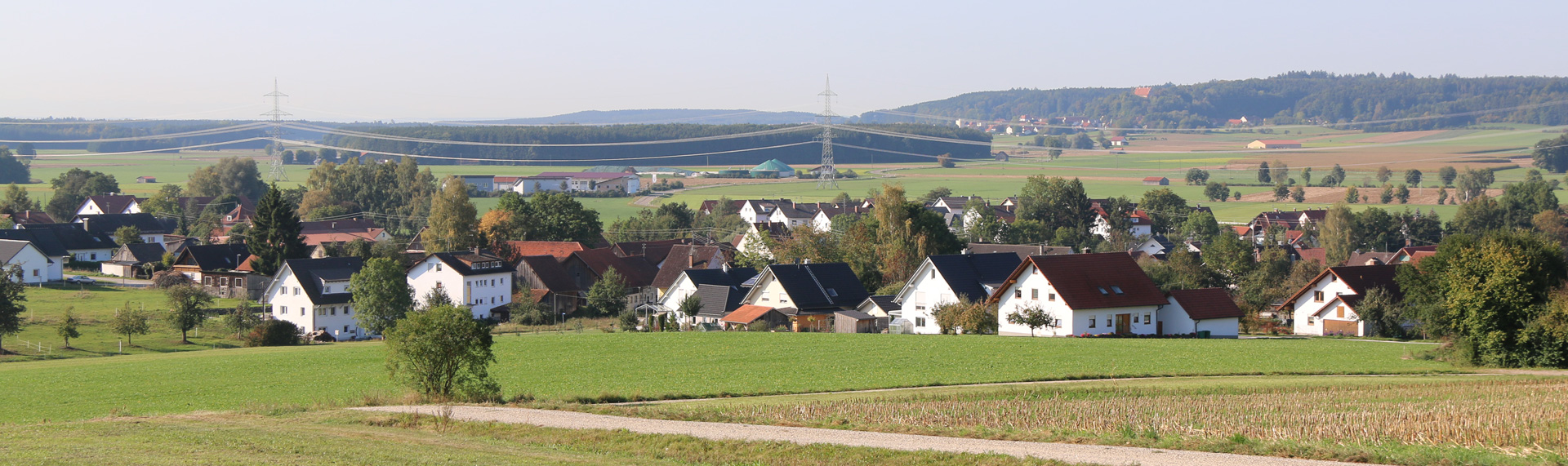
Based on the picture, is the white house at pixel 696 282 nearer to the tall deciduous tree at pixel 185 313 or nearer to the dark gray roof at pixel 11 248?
the tall deciduous tree at pixel 185 313

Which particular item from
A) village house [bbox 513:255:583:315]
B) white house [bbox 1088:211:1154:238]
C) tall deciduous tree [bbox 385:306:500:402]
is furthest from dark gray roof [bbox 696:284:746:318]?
white house [bbox 1088:211:1154:238]

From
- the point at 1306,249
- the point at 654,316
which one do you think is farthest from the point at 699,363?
the point at 1306,249

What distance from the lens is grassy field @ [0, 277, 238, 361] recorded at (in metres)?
46.8

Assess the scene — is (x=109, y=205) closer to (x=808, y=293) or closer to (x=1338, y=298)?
(x=808, y=293)

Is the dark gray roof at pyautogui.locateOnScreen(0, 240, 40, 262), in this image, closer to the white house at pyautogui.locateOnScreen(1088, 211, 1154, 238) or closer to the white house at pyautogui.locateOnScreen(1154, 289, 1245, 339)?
the white house at pyautogui.locateOnScreen(1154, 289, 1245, 339)

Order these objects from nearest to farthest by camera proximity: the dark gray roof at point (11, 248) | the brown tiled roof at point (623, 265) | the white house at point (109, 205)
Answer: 1. the brown tiled roof at point (623, 265)
2. the dark gray roof at point (11, 248)
3. the white house at point (109, 205)

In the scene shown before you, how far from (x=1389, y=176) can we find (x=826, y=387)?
154502 millimetres

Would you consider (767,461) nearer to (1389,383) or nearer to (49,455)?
(49,455)

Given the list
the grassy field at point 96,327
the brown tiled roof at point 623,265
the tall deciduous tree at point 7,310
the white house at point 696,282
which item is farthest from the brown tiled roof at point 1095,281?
the tall deciduous tree at point 7,310

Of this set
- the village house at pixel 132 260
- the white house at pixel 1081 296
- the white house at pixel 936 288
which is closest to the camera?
the white house at pixel 1081 296

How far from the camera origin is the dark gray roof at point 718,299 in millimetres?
57312

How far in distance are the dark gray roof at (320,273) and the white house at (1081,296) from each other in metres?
31.6

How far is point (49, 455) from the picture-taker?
50.1ft

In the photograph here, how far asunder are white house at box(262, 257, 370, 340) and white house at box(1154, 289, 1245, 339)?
3658 centimetres
